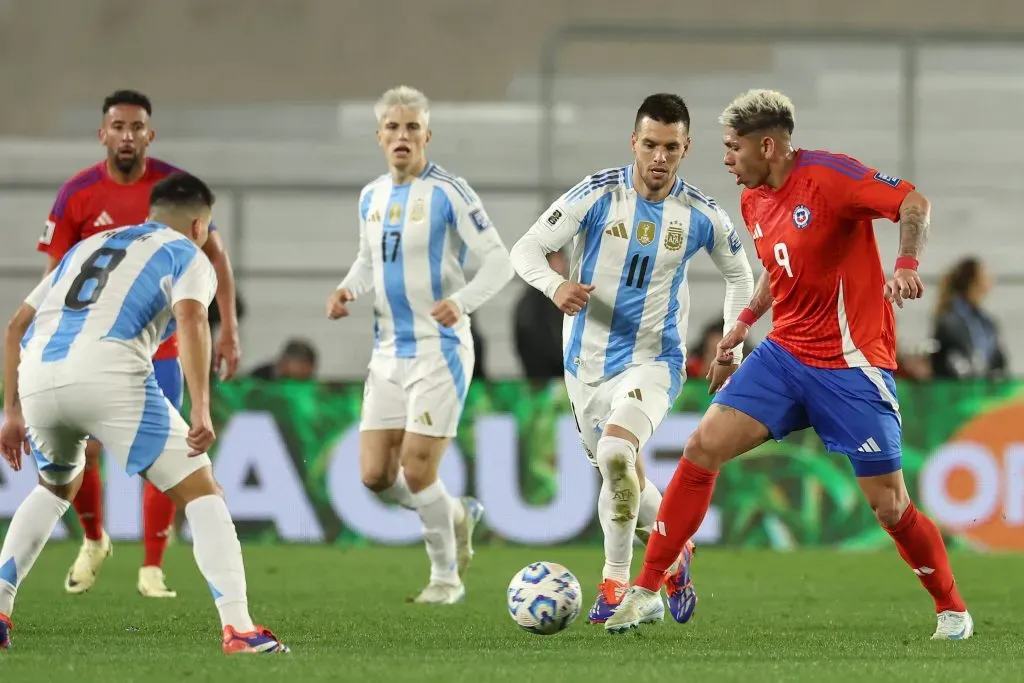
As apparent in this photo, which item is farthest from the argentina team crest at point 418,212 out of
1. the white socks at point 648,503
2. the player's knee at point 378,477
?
the white socks at point 648,503

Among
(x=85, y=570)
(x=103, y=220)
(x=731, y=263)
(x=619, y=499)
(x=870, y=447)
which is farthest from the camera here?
(x=85, y=570)

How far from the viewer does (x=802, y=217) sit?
6.76m

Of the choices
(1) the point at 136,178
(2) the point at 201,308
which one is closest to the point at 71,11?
(1) the point at 136,178

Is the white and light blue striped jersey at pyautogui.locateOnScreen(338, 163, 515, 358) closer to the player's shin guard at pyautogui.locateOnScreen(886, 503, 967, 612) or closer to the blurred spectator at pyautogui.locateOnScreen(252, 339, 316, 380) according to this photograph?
the player's shin guard at pyautogui.locateOnScreen(886, 503, 967, 612)

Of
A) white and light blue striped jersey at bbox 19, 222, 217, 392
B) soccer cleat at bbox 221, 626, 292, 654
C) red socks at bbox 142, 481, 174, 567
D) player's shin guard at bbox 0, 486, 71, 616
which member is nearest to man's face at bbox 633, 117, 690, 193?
white and light blue striped jersey at bbox 19, 222, 217, 392

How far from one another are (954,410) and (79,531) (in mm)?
6201

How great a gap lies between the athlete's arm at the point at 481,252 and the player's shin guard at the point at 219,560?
255cm

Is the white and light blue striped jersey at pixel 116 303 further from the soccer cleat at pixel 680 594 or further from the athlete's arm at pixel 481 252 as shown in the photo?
the soccer cleat at pixel 680 594

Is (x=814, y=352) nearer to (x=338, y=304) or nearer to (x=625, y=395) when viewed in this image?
(x=625, y=395)

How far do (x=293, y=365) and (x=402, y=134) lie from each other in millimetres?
4967

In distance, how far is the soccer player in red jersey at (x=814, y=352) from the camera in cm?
673

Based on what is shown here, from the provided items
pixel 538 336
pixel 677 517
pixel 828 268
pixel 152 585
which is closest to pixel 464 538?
pixel 152 585

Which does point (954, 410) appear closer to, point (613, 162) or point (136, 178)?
point (613, 162)

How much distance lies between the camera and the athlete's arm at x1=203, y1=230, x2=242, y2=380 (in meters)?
8.13
